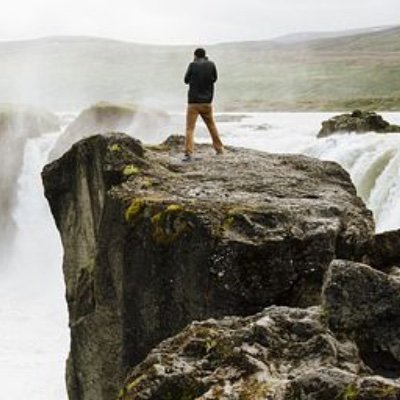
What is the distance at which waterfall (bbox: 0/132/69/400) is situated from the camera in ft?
96.7

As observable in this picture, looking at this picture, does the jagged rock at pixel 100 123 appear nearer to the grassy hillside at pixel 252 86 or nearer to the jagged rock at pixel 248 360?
the jagged rock at pixel 248 360

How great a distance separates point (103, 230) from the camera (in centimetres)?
1733

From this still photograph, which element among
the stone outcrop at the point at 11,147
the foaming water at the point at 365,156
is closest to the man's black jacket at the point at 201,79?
the foaming water at the point at 365,156

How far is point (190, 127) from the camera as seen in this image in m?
21.2

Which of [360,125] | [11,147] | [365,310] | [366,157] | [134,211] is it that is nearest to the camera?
[365,310]

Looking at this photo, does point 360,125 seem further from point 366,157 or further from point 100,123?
point 100,123

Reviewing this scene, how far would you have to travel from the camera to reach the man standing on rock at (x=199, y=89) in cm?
2080

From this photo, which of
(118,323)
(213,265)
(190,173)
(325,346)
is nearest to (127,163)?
(190,173)

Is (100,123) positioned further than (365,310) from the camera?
Yes

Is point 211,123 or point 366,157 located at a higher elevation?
point 211,123

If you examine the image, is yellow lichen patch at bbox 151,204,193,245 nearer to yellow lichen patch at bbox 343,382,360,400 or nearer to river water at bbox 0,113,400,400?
yellow lichen patch at bbox 343,382,360,400

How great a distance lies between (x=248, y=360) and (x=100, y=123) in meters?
45.4

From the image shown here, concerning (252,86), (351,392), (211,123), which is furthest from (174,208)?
(252,86)

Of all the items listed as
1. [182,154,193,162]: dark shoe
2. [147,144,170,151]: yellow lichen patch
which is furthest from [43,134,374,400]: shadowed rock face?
[147,144,170,151]: yellow lichen patch
